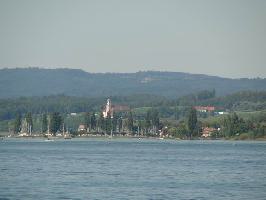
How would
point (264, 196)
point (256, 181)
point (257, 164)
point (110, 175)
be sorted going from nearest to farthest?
point (264, 196), point (256, 181), point (110, 175), point (257, 164)

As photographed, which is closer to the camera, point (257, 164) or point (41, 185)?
point (41, 185)

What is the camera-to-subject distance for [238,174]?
77.6 metres

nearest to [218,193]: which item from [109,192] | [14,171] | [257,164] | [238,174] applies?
[109,192]

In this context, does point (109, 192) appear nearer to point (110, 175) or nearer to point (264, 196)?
point (264, 196)

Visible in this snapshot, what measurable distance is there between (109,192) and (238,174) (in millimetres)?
20846

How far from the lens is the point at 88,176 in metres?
72.0

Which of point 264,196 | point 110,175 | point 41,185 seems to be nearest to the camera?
point 264,196

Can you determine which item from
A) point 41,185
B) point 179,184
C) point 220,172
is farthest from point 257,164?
point 41,185

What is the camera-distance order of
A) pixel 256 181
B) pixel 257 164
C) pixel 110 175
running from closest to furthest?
1. pixel 256 181
2. pixel 110 175
3. pixel 257 164

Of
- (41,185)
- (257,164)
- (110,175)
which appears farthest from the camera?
(257,164)

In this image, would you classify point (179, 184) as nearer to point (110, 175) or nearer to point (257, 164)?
point (110, 175)

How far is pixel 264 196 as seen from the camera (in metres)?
57.8

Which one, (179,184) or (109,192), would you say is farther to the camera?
(179,184)

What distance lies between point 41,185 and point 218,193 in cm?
1273
